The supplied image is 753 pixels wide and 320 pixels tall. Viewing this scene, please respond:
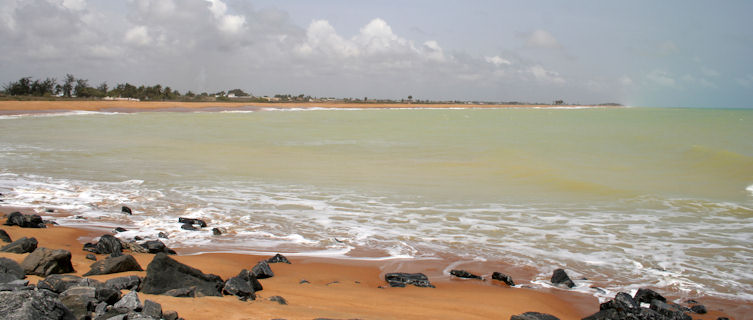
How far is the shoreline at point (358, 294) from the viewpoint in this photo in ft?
12.0

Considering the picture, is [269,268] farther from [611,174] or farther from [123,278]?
[611,174]

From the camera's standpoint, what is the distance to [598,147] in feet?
69.9

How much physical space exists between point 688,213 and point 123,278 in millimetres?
8727

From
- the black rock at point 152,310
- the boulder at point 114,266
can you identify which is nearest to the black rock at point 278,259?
the boulder at point 114,266

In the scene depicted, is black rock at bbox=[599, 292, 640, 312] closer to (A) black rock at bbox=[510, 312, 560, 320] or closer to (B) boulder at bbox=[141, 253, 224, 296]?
(A) black rock at bbox=[510, 312, 560, 320]

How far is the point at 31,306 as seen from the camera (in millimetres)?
2678

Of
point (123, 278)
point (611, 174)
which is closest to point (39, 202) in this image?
point (123, 278)

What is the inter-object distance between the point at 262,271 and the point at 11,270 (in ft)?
6.38

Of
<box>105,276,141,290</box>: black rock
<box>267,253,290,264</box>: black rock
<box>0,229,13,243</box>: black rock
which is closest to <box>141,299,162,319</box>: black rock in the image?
<box>105,276,141,290</box>: black rock

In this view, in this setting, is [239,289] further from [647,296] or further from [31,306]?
[647,296]

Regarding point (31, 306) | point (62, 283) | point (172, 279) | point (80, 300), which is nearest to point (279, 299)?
point (172, 279)

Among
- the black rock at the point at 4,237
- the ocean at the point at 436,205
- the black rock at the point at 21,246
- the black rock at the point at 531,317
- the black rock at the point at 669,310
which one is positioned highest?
the black rock at the point at 21,246

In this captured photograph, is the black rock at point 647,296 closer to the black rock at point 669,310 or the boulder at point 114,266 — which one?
the black rock at point 669,310

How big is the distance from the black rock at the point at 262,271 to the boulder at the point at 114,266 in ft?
3.32
